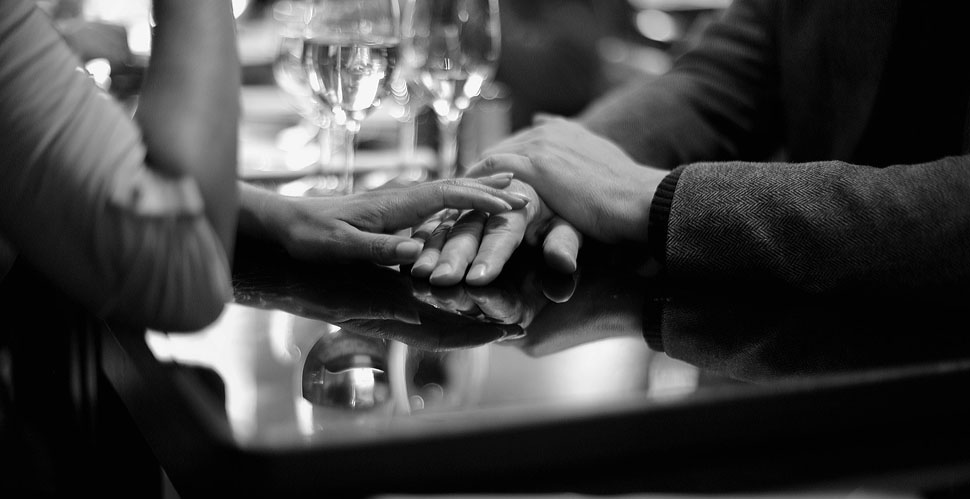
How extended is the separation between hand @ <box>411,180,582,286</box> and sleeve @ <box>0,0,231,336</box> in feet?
0.64

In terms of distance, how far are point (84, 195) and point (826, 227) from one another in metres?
0.49

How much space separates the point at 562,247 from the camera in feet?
2.41

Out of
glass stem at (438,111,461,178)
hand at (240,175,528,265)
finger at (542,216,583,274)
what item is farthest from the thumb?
glass stem at (438,111,461,178)

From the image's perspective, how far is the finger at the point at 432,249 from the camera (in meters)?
0.68

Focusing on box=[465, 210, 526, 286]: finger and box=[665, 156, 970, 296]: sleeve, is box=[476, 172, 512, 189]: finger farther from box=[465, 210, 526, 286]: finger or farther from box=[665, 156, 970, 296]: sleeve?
box=[665, 156, 970, 296]: sleeve

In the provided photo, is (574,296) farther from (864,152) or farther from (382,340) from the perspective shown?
(864,152)

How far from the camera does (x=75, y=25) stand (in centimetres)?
117

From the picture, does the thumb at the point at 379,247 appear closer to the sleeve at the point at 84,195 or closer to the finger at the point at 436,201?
the finger at the point at 436,201

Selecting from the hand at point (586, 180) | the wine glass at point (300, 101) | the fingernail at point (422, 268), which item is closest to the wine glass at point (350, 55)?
the wine glass at point (300, 101)

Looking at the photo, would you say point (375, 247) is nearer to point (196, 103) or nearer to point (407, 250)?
point (407, 250)

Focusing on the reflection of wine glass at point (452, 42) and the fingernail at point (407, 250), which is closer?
the fingernail at point (407, 250)

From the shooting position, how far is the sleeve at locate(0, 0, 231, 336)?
496mm

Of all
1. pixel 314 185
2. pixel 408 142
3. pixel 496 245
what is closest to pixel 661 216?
pixel 496 245

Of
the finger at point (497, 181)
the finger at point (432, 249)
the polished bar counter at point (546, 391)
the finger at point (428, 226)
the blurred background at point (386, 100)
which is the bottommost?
the blurred background at point (386, 100)
